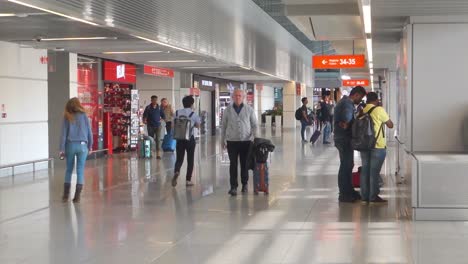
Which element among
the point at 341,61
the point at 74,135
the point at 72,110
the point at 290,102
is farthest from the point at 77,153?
the point at 290,102

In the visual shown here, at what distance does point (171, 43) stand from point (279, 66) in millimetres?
18409

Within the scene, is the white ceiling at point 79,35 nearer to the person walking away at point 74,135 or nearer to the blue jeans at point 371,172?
the person walking away at point 74,135

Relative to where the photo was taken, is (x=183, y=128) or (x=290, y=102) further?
(x=290, y=102)

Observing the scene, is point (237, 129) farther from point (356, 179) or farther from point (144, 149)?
point (144, 149)

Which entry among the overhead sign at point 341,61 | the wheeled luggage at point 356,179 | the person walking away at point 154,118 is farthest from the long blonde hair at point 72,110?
the overhead sign at point 341,61

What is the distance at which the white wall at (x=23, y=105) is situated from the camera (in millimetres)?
14281

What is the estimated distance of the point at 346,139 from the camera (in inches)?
408

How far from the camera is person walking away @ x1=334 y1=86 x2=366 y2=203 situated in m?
10.3

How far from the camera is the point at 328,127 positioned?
26625mm

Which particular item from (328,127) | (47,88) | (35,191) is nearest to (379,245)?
(35,191)

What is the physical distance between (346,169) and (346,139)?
456 mm

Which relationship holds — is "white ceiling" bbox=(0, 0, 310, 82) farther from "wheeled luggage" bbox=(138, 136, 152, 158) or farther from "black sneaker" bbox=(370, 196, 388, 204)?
"black sneaker" bbox=(370, 196, 388, 204)

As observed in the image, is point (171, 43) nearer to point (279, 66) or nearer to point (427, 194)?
point (427, 194)

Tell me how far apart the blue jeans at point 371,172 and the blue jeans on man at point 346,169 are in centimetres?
23
